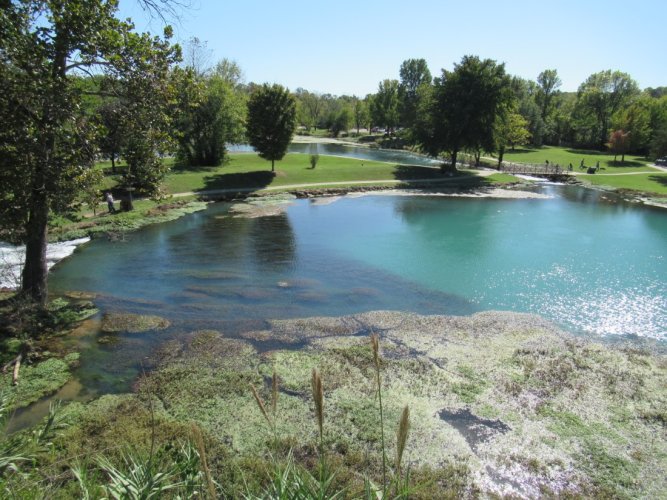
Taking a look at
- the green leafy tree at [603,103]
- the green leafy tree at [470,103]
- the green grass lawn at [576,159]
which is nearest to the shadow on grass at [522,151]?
the green grass lawn at [576,159]

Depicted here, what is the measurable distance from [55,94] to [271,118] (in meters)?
31.6

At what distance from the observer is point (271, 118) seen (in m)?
41.2

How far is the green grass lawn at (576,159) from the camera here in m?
59.8

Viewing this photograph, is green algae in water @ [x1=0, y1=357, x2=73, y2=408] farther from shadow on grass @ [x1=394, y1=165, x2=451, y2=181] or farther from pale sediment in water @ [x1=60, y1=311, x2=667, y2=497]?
shadow on grass @ [x1=394, y1=165, x2=451, y2=181]

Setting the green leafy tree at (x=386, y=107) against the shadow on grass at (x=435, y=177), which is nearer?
the shadow on grass at (x=435, y=177)

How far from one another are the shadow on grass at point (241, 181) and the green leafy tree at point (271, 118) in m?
2.31

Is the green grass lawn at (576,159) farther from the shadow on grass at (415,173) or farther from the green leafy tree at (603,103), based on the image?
the shadow on grass at (415,173)

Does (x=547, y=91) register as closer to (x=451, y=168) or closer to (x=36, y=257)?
(x=451, y=168)

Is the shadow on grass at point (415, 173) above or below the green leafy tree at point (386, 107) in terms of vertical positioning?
below

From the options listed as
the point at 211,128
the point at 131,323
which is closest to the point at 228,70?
the point at 211,128

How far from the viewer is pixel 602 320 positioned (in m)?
15.6

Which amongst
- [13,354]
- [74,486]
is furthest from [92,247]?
[74,486]

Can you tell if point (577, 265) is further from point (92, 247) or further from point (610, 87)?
point (610, 87)

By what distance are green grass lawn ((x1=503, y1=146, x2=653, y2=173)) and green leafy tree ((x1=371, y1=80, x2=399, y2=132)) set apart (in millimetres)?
30863
